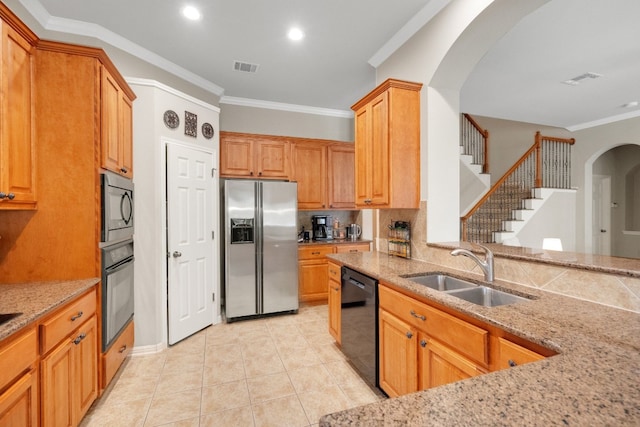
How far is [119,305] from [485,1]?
136 inches

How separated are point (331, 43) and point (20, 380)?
3211 millimetres

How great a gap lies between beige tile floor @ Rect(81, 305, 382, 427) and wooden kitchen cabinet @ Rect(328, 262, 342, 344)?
239mm

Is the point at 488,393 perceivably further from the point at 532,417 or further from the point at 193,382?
the point at 193,382

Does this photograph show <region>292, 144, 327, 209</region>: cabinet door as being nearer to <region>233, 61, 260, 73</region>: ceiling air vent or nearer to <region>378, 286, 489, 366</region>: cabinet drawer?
<region>233, 61, 260, 73</region>: ceiling air vent

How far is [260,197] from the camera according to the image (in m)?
3.71

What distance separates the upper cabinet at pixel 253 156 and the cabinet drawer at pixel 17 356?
9.07 feet

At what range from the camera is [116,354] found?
232 cm

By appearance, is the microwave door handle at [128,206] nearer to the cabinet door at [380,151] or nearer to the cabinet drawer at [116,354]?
the cabinet drawer at [116,354]

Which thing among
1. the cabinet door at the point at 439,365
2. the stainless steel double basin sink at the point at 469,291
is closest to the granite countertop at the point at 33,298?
the cabinet door at the point at 439,365

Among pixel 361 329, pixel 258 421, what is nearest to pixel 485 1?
pixel 361 329

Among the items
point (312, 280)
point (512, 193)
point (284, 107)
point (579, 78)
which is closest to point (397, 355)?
point (312, 280)

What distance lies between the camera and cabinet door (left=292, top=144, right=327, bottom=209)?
4367 mm

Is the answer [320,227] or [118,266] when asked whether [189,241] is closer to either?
[118,266]

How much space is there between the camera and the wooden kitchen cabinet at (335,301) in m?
2.74
